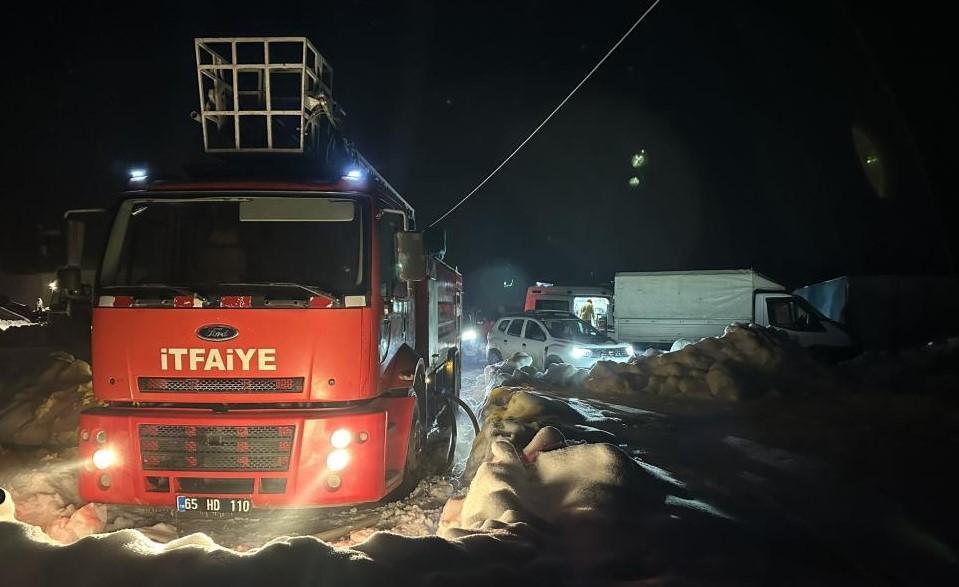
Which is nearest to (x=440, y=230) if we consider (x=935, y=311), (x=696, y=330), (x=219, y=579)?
(x=219, y=579)


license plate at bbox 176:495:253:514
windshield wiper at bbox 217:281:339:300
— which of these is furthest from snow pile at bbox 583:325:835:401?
license plate at bbox 176:495:253:514

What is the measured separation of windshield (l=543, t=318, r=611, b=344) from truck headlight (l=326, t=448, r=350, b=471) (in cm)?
1139

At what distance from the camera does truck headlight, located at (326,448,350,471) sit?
494cm

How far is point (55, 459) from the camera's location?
298 inches

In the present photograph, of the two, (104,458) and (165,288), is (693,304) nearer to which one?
(165,288)

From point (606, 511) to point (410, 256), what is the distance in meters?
2.83

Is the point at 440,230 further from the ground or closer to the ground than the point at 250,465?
further from the ground

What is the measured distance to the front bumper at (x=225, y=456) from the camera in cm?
491

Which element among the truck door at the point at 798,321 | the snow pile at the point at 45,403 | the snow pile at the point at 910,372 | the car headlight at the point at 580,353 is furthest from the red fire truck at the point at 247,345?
the truck door at the point at 798,321

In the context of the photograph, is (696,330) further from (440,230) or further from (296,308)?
(296,308)

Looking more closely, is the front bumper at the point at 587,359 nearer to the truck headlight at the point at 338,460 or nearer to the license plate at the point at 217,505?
the truck headlight at the point at 338,460

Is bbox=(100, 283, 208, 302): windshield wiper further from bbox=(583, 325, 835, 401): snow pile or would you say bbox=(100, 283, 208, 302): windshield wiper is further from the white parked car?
the white parked car

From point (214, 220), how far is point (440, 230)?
2.02 m

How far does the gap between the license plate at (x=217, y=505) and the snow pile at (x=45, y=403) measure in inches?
176
